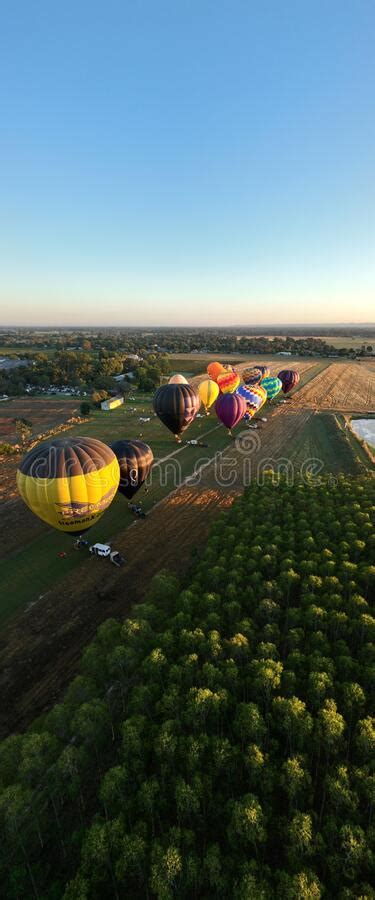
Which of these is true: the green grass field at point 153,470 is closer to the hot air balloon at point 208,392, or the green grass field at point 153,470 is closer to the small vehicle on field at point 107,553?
the small vehicle on field at point 107,553

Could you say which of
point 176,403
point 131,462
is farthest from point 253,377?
point 131,462

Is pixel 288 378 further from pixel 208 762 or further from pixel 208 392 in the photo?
pixel 208 762

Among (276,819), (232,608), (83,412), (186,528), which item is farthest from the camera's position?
(83,412)

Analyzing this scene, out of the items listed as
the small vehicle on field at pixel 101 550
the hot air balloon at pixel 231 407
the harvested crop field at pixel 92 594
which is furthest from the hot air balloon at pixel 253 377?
the small vehicle on field at pixel 101 550

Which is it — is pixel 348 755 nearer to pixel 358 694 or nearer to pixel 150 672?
pixel 358 694

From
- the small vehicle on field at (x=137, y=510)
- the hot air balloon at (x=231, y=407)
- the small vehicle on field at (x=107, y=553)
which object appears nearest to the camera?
the small vehicle on field at (x=107, y=553)

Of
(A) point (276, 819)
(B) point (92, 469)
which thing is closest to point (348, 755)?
(A) point (276, 819)

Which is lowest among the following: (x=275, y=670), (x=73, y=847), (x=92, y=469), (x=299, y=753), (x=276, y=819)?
(x=73, y=847)
